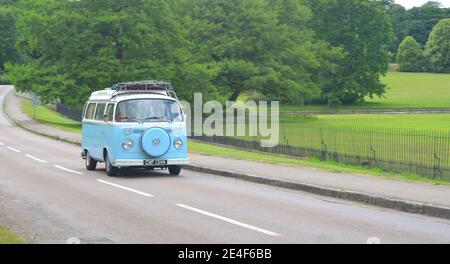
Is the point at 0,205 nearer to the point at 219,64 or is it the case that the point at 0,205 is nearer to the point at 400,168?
the point at 400,168

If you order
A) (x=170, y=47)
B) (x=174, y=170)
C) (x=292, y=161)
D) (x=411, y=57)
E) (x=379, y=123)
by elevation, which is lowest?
(x=379, y=123)

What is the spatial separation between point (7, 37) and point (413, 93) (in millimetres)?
74099

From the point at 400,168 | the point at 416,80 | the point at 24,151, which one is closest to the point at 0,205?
the point at 400,168

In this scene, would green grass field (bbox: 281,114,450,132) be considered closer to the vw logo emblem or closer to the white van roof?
the white van roof

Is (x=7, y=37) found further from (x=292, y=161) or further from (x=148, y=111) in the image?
(x=148, y=111)

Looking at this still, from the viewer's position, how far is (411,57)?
518 feet

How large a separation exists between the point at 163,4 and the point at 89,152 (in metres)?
37.8

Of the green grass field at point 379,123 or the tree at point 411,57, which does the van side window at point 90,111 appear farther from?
the tree at point 411,57

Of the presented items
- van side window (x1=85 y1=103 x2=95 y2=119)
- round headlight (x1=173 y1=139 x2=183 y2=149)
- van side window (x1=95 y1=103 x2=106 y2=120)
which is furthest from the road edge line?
van side window (x1=85 y1=103 x2=95 y2=119)

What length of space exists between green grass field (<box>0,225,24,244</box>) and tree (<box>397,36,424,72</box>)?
5989 inches

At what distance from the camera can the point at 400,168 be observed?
22.9 m

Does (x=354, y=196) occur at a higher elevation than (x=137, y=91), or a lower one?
lower

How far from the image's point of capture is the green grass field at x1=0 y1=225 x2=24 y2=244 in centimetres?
948

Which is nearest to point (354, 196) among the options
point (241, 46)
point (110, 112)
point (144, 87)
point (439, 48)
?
point (110, 112)
